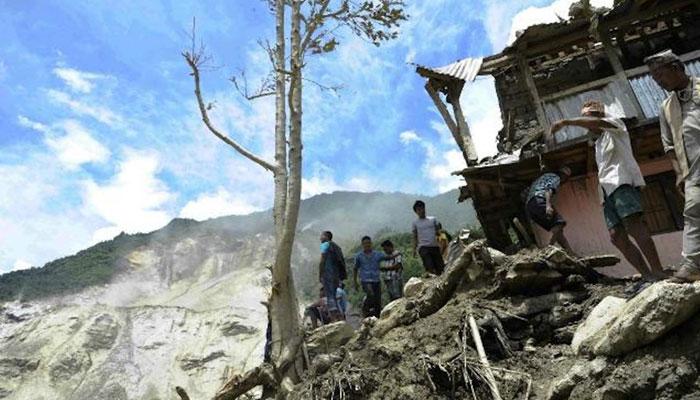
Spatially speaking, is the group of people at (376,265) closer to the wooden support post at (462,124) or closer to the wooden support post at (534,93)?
the wooden support post at (462,124)

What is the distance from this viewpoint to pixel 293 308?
6.25 meters

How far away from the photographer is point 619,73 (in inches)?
314

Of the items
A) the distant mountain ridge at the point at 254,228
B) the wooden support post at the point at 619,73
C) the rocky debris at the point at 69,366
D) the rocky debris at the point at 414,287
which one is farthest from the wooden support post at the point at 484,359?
the distant mountain ridge at the point at 254,228

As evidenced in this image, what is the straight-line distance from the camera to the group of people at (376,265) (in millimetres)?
8156

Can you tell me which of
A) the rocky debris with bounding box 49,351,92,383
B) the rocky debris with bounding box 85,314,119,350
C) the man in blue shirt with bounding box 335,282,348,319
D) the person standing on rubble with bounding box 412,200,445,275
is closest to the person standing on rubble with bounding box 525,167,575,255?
the person standing on rubble with bounding box 412,200,445,275

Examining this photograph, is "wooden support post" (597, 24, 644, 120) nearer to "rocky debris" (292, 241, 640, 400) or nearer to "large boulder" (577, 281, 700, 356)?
"rocky debris" (292, 241, 640, 400)

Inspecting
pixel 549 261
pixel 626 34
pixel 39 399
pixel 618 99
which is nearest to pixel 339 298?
pixel 549 261

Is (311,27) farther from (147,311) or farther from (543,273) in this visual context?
(147,311)

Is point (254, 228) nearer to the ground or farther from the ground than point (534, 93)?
farther from the ground

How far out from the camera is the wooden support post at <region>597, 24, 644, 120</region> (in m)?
7.70

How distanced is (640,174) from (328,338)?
4.46m

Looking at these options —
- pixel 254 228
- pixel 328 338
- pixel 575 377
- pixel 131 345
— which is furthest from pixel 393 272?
pixel 254 228

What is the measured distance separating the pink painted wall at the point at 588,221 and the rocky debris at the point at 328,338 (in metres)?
4.11

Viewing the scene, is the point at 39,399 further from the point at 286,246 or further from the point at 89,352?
the point at 286,246
